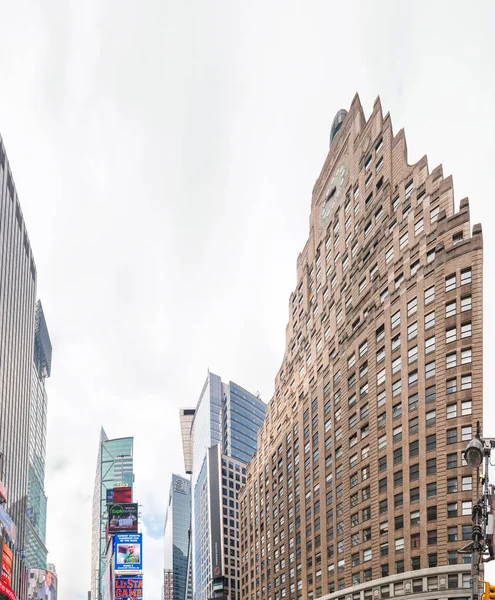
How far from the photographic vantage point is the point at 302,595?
295ft

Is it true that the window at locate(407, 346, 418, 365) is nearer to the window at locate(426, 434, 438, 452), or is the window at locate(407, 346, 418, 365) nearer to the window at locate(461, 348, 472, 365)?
the window at locate(461, 348, 472, 365)

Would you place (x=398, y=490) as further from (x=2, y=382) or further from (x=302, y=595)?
(x=2, y=382)

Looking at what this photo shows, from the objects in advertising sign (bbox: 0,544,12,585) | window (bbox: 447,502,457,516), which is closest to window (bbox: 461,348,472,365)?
window (bbox: 447,502,457,516)

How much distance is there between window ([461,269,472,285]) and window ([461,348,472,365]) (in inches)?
248

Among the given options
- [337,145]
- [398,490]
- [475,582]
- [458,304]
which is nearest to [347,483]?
[398,490]

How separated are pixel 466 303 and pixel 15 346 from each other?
3847 inches

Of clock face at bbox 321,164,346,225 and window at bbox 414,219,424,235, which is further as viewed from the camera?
clock face at bbox 321,164,346,225

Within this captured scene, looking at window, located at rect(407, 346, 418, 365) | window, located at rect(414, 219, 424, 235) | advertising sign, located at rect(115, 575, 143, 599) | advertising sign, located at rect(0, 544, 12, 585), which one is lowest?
advertising sign, located at rect(115, 575, 143, 599)

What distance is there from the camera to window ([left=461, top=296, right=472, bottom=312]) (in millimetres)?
63844

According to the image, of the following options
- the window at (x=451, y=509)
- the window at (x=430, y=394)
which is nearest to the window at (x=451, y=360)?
the window at (x=430, y=394)

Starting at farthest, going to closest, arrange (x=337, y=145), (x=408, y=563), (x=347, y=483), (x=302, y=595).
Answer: (x=337, y=145) < (x=302, y=595) < (x=347, y=483) < (x=408, y=563)

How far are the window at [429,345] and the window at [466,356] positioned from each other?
3.65 meters

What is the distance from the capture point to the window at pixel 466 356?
62875 millimetres

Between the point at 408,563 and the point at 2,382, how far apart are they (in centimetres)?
8221
